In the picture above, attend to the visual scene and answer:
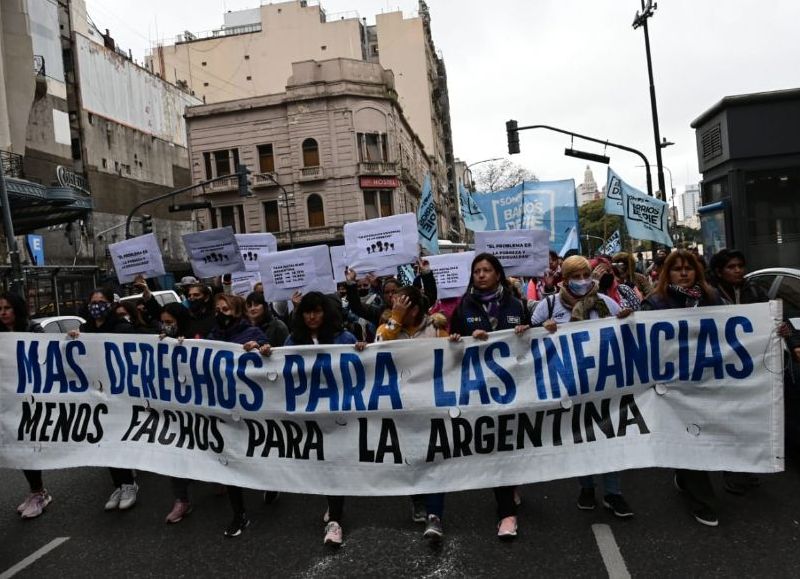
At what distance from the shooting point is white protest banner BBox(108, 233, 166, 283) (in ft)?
26.8

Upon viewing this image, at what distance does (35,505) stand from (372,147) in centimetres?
3949

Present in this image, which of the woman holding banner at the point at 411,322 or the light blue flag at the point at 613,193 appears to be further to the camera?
the light blue flag at the point at 613,193

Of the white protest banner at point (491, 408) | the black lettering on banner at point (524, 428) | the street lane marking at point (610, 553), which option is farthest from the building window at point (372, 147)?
the street lane marking at point (610, 553)

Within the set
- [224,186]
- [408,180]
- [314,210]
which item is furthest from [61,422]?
[408,180]

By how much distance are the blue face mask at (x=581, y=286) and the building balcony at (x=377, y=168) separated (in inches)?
1494

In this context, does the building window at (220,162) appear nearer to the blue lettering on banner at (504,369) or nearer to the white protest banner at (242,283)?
the white protest banner at (242,283)

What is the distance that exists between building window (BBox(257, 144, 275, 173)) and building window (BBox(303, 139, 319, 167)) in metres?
2.14

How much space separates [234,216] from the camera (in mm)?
43812

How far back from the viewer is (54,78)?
35688mm

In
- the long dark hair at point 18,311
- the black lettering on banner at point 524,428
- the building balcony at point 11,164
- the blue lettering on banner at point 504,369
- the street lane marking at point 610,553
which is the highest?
the building balcony at point 11,164

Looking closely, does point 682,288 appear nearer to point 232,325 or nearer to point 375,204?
point 232,325

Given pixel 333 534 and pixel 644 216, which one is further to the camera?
pixel 644 216

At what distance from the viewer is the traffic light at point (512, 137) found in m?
21.1

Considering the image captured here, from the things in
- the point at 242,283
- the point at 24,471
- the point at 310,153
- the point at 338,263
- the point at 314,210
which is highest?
the point at 310,153
